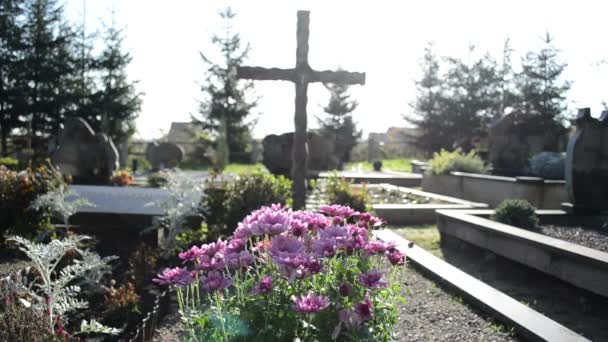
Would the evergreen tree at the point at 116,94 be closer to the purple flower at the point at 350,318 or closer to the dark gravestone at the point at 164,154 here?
the dark gravestone at the point at 164,154

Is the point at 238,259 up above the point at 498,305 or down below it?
above

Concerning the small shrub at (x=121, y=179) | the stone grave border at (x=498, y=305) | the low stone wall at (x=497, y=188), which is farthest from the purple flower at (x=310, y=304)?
the small shrub at (x=121, y=179)

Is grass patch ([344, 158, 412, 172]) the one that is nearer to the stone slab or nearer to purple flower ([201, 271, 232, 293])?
the stone slab

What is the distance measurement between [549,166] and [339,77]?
23.0 feet

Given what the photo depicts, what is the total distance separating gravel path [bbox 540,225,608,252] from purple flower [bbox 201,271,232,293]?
452 centimetres

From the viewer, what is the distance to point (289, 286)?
2088 millimetres

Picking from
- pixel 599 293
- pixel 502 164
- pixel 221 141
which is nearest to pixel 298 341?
pixel 599 293

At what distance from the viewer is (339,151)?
2436 cm

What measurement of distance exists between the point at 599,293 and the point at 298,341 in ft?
10.6

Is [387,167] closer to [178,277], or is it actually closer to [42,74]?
[42,74]

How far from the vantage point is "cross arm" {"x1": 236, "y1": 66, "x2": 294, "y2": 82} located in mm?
7180

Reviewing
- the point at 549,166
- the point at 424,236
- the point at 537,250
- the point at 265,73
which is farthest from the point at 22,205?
the point at 549,166

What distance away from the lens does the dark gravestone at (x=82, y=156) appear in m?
10.9

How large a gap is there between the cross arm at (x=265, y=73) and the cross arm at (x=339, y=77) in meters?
0.36
